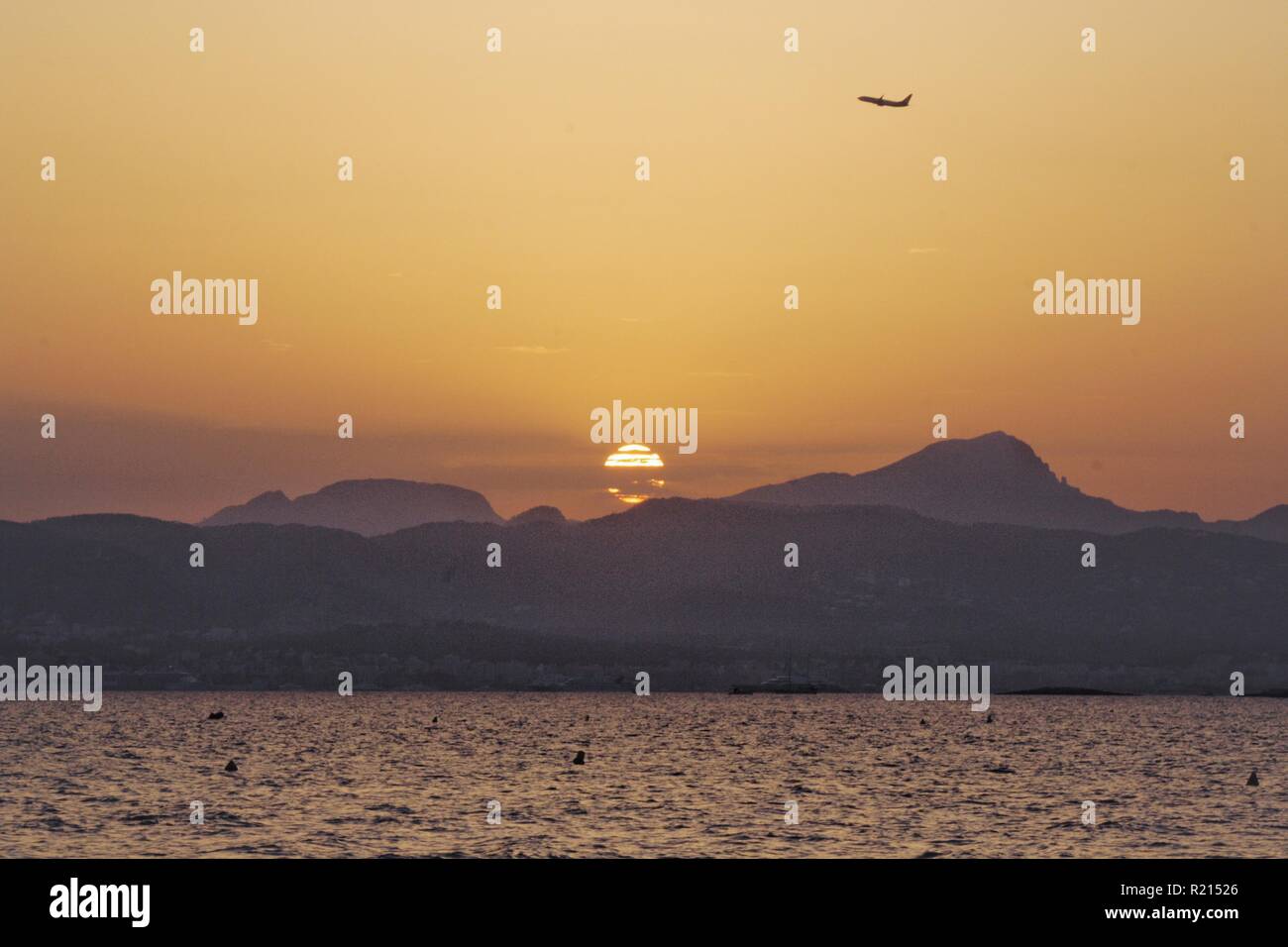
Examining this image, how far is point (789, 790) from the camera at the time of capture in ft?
356
